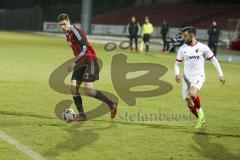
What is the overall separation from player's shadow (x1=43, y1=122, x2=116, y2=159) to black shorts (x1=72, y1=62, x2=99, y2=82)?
36.1 inches

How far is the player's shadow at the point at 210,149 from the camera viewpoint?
8195mm

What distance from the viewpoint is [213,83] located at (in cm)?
1841

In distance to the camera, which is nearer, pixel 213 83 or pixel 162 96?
pixel 162 96

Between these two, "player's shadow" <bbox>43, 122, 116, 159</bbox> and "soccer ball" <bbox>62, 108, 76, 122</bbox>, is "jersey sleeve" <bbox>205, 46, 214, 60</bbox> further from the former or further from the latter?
"soccer ball" <bbox>62, 108, 76, 122</bbox>

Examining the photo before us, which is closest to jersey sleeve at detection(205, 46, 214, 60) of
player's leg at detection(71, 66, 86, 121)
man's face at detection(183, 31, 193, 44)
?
man's face at detection(183, 31, 193, 44)

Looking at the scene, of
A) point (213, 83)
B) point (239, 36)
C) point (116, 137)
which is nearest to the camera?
point (116, 137)

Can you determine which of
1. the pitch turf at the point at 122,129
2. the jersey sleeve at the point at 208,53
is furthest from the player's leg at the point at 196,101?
the jersey sleeve at the point at 208,53

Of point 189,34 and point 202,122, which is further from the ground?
point 189,34

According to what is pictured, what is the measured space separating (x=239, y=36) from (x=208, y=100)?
26.0 metres

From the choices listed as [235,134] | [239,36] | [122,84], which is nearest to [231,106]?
[235,134]

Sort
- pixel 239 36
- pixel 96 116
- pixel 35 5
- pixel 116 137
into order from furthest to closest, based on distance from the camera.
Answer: pixel 35 5
pixel 239 36
pixel 96 116
pixel 116 137

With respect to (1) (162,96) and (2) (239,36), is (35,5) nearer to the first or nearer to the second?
(2) (239,36)

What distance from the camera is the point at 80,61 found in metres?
10.5

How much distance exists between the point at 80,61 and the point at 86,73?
284 millimetres
